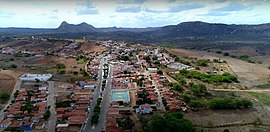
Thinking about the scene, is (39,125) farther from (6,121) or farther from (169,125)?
(169,125)

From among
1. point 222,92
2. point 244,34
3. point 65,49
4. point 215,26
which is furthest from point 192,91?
point 215,26

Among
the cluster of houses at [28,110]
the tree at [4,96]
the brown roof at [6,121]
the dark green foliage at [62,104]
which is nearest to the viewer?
the cluster of houses at [28,110]

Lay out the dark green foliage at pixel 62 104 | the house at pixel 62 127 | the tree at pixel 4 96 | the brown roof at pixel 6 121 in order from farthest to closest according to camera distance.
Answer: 1. the tree at pixel 4 96
2. the dark green foliage at pixel 62 104
3. the brown roof at pixel 6 121
4. the house at pixel 62 127

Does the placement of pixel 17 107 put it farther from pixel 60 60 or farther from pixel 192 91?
pixel 60 60

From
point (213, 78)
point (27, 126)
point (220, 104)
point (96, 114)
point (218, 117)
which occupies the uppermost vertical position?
point (213, 78)

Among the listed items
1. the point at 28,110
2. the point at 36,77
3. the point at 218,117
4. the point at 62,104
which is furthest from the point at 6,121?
the point at 218,117

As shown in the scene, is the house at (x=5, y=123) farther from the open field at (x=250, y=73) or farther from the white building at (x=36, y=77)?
the open field at (x=250, y=73)

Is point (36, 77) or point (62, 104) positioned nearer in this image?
point (62, 104)

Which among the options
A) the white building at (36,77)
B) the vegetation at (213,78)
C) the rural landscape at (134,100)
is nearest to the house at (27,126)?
the rural landscape at (134,100)

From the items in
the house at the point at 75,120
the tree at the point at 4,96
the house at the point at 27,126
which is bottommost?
the house at the point at 27,126
